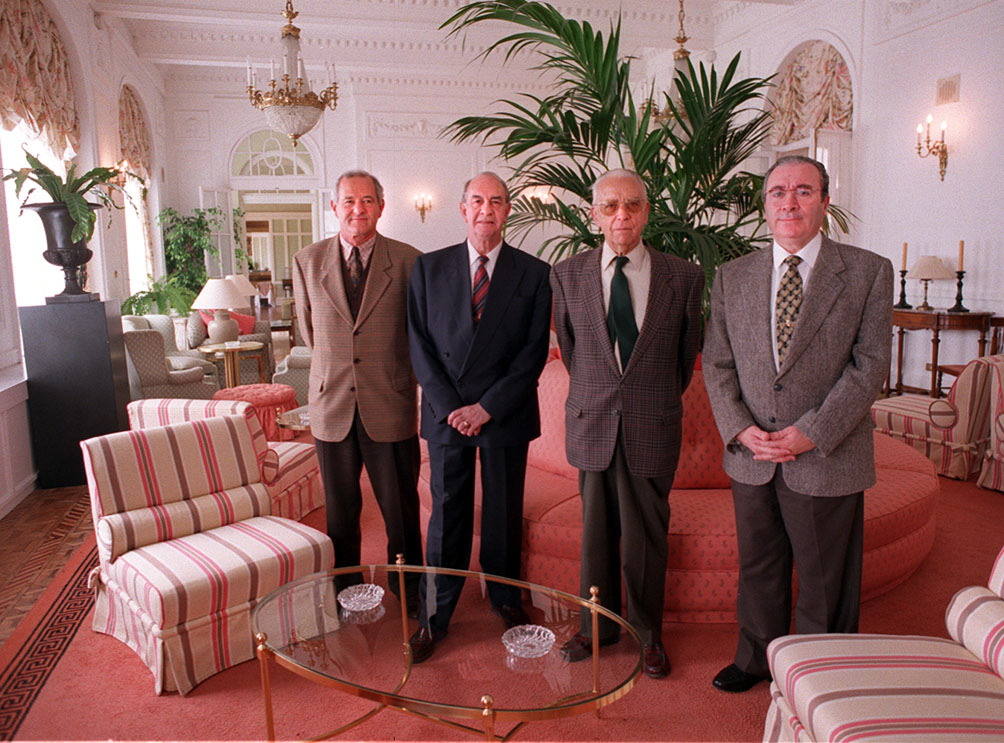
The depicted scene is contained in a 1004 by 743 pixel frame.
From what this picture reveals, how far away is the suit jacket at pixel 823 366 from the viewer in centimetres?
215

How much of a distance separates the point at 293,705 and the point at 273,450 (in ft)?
5.18

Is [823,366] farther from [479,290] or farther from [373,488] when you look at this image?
[373,488]

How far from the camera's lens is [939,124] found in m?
6.66

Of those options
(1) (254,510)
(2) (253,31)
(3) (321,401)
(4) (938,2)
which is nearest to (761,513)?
(3) (321,401)

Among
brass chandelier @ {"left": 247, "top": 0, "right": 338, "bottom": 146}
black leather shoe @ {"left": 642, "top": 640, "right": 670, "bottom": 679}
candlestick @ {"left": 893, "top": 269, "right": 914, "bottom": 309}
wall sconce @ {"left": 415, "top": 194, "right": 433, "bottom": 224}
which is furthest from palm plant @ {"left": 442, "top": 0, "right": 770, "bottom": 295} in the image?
wall sconce @ {"left": 415, "top": 194, "right": 433, "bottom": 224}

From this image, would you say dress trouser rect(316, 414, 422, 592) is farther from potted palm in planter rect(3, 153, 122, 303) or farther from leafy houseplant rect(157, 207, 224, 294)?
leafy houseplant rect(157, 207, 224, 294)

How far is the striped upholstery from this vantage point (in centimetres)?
447

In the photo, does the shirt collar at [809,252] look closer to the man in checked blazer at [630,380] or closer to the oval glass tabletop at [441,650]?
the man in checked blazer at [630,380]

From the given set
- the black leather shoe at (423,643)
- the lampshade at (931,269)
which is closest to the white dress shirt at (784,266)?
the black leather shoe at (423,643)

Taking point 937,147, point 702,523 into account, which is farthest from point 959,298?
point 702,523

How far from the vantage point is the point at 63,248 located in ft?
16.4

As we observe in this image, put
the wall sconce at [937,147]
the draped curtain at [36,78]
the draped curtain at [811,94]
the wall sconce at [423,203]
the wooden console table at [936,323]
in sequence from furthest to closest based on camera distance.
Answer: the wall sconce at [423,203] < the draped curtain at [811,94] < the wall sconce at [937,147] < the wooden console table at [936,323] < the draped curtain at [36,78]

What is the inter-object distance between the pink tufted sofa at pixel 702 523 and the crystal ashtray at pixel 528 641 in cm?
94

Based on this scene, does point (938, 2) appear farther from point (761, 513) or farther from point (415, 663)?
point (415, 663)
